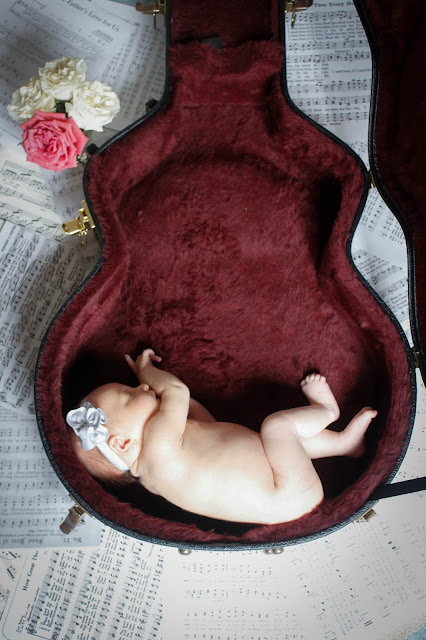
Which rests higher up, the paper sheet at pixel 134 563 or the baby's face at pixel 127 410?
the baby's face at pixel 127 410

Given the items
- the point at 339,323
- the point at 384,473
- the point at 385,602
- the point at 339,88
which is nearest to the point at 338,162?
the point at 339,323

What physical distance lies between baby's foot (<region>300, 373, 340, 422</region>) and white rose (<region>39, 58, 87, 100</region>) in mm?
720

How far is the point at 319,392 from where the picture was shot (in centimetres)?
98

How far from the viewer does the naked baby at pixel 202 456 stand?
853 mm

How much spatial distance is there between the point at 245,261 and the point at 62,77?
50 centimetres

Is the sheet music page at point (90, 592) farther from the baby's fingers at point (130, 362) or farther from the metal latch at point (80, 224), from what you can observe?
the metal latch at point (80, 224)

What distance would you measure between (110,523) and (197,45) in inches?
32.9

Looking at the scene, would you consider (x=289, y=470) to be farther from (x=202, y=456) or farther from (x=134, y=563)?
(x=134, y=563)

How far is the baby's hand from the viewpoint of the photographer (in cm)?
97

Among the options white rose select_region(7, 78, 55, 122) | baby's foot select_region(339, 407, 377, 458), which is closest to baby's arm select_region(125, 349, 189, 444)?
baby's foot select_region(339, 407, 377, 458)

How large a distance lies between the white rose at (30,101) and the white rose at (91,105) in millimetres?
38

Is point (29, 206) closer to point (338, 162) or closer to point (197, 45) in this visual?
point (197, 45)

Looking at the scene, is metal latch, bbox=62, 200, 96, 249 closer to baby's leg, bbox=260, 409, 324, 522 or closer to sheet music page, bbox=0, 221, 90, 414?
sheet music page, bbox=0, 221, 90, 414

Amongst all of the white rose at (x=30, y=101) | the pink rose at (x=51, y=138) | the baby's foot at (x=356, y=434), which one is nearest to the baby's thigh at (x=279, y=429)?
the baby's foot at (x=356, y=434)
